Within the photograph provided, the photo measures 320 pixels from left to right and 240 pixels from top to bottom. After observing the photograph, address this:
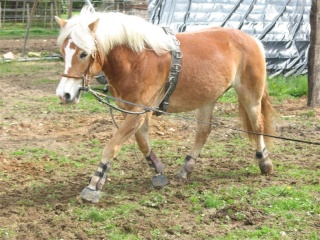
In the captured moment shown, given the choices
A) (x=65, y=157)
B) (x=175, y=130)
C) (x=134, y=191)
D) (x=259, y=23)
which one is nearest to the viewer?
(x=134, y=191)

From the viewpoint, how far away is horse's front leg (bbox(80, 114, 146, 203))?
5980mm

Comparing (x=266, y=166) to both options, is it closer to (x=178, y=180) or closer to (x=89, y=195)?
(x=178, y=180)

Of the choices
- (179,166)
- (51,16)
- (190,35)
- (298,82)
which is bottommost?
(51,16)

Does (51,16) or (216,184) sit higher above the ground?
(216,184)

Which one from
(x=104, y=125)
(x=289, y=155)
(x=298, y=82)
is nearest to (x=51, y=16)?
(x=298, y=82)

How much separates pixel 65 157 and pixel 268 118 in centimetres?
256

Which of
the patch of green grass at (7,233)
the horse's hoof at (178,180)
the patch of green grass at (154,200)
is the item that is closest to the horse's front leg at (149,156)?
the horse's hoof at (178,180)

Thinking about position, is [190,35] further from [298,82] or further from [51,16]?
[51,16]

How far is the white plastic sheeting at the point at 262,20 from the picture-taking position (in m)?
14.9

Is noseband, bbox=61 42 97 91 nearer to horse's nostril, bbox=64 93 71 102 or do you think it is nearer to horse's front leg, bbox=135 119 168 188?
horse's nostril, bbox=64 93 71 102

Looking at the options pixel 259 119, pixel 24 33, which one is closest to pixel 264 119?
pixel 259 119

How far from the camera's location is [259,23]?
15.3 meters

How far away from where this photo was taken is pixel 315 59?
10992 millimetres

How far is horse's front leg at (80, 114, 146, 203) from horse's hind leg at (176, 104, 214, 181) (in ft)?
3.38
